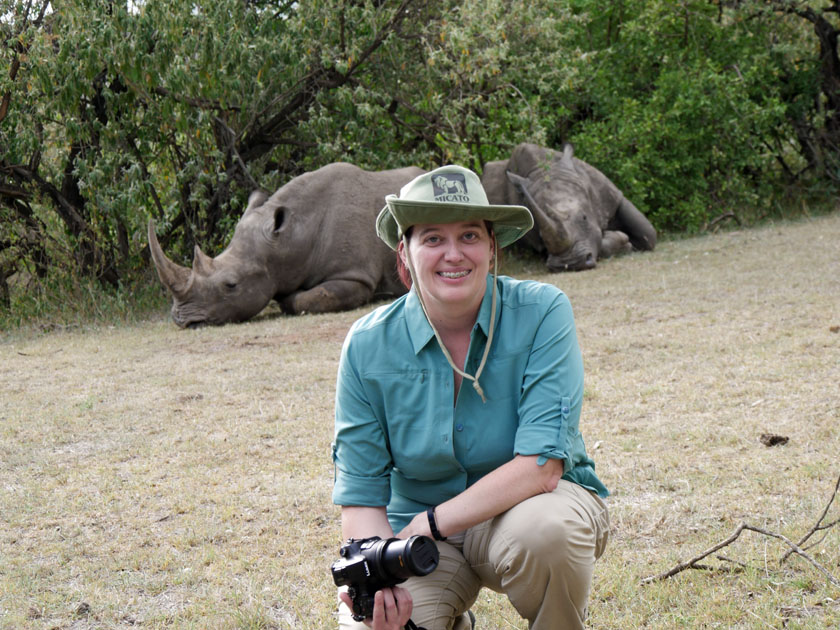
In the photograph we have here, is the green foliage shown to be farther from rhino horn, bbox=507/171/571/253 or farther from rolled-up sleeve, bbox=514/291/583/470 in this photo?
rolled-up sleeve, bbox=514/291/583/470

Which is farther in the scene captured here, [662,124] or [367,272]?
[662,124]

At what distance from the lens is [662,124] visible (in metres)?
13.4

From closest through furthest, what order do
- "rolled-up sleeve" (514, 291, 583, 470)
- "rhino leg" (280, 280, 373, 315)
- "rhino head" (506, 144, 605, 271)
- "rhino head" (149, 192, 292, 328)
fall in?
"rolled-up sleeve" (514, 291, 583, 470), "rhino head" (149, 192, 292, 328), "rhino leg" (280, 280, 373, 315), "rhino head" (506, 144, 605, 271)

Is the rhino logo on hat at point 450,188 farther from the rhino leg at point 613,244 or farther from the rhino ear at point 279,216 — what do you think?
the rhino leg at point 613,244

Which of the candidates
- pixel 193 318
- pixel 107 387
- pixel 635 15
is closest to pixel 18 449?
pixel 107 387

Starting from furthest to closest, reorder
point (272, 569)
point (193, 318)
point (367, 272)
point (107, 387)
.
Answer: point (367, 272) < point (193, 318) < point (107, 387) < point (272, 569)

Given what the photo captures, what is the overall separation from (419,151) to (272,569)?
354 inches

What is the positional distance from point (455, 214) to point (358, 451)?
714 mm

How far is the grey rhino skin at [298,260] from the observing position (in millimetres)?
9281

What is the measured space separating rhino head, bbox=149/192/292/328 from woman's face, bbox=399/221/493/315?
21.9ft

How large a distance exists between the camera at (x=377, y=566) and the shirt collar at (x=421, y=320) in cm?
57

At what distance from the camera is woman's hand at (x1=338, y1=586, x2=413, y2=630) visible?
7.91 feet

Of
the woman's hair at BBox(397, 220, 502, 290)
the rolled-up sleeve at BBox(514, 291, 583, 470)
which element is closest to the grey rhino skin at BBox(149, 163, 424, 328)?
the woman's hair at BBox(397, 220, 502, 290)

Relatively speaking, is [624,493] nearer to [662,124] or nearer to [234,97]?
[234,97]
